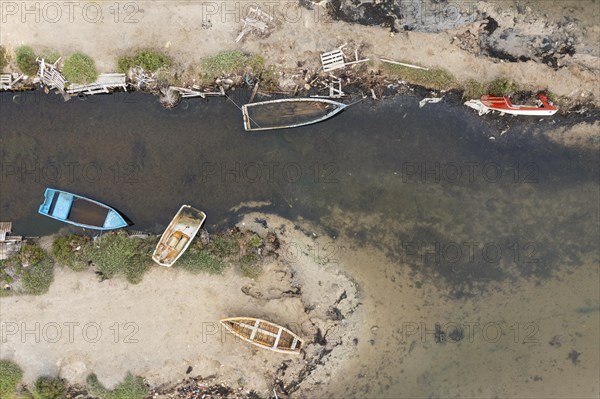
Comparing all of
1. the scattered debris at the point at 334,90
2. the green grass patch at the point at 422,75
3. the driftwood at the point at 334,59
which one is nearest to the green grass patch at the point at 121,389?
the scattered debris at the point at 334,90

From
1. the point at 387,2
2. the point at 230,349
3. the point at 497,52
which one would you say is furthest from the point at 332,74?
the point at 230,349

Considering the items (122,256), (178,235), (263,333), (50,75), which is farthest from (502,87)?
(50,75)

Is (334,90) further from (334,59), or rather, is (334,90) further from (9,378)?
(9,378)

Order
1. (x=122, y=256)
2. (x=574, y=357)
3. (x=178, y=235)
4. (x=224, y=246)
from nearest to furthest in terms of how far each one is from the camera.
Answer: (x=122, y=256), (x=178, y=235), (x=224, y=246), (x=574, y=357)

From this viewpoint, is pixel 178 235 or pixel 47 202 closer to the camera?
pixel 47 202

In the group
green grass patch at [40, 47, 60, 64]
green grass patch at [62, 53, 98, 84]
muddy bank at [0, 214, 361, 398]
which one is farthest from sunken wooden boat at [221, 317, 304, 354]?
green grass patch at [40, 47, 60, 64]

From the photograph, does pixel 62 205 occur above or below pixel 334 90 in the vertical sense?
below

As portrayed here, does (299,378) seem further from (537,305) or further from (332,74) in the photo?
(332,74)
